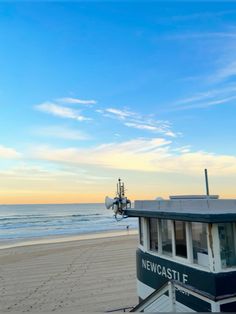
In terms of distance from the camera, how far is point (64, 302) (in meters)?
14.6

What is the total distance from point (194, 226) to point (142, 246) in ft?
8.58

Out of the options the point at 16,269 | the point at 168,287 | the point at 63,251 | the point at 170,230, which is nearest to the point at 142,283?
the point at 170,230

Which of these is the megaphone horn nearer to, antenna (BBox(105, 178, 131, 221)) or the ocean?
antenna (BBox(105, 178, 131, 221))

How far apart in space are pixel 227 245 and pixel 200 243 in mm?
552

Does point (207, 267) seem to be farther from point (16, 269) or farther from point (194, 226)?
point (16, 269)

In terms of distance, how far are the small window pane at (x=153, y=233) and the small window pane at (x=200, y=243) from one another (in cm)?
171

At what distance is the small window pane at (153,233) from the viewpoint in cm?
901

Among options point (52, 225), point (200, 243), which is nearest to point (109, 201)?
point (200, 243)

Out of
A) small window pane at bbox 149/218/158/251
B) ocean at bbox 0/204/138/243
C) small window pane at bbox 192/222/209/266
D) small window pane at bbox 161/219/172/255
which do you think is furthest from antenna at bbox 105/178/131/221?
ocean at bbox 0/204/138/243

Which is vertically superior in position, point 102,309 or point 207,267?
point 207,267

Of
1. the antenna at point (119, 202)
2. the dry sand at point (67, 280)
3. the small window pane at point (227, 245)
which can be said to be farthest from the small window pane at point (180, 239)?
the dry sand at point (67, 280)

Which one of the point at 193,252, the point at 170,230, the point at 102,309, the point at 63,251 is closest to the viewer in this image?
the point at 193,252

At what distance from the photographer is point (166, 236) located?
8539mm

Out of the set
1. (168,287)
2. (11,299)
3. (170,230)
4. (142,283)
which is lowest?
(11,299)
